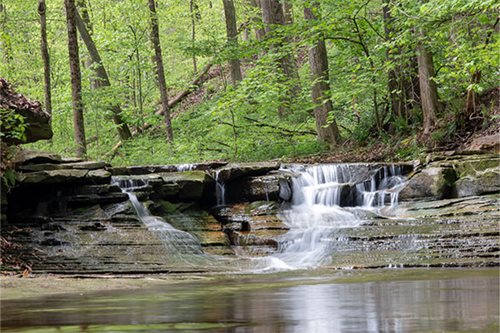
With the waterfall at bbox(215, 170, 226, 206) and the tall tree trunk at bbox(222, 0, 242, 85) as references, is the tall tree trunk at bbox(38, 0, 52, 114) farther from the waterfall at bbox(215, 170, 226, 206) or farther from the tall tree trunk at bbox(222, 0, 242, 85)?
the tall tree trunk at bbox(222, 0, 242, 85)

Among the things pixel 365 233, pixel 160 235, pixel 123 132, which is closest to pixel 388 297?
pixel 365 233

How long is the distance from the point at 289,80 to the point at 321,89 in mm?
1076

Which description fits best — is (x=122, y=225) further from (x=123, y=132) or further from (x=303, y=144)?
(x=123, y=132)

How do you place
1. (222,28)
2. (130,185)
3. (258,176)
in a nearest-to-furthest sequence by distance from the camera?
1. (130,185)
2. (258,176)
3. (222,28)

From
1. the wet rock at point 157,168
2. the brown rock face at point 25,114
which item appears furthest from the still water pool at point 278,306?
the wet rock at point 157,168

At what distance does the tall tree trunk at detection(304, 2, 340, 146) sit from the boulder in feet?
15.7

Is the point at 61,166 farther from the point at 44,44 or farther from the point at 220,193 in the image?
the point at 44,44

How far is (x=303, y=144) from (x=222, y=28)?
1330cm

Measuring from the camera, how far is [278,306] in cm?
550

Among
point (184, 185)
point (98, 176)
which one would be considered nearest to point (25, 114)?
point (98, 176)

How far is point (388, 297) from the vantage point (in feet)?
19.4

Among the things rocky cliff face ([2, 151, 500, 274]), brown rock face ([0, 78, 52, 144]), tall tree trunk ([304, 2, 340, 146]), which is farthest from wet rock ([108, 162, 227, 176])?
tall tree trunk ([304, 2, 340, 146])

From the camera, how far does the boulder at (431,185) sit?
1486 centimetres

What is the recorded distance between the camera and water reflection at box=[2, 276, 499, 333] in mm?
4113
